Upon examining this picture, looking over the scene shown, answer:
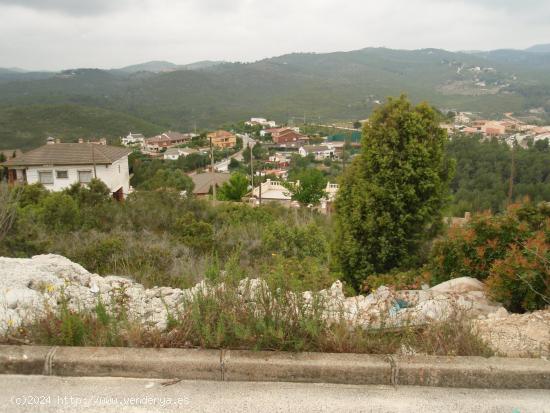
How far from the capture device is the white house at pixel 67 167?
28609mm

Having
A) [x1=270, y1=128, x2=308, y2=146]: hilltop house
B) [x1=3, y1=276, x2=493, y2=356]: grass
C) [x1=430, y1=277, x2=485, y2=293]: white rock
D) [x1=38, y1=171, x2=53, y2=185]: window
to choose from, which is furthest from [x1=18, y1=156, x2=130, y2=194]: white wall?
[x1=270, y1=128, x2=308, y2=146]: hilltop house

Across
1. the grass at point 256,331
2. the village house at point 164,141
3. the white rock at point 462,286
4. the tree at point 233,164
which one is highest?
the grass at point 256,331

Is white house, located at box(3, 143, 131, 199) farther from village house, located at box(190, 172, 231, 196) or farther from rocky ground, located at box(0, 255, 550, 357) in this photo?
rocky ground, located at box(0, 255, 550, 357)

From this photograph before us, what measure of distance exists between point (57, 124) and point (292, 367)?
76.6 metres

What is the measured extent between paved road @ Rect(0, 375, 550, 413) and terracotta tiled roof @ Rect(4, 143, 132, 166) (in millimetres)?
27437

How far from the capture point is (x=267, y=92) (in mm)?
139000

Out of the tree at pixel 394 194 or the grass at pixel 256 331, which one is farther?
the tree at pixel 394 194

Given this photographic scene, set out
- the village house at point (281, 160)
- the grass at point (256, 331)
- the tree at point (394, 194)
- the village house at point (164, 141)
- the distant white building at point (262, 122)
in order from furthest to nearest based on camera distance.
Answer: the distant white building at point (262, 122), the village house at point (164, 141), the village house at point (281, 160), the tree at point (394, 194), the grass at point (256, 331)

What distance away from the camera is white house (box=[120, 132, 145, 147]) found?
238ft

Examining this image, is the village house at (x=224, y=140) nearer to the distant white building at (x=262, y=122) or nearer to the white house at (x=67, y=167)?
the distant white building at (x=262, y=122)

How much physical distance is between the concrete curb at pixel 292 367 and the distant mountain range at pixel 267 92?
74.7 meters

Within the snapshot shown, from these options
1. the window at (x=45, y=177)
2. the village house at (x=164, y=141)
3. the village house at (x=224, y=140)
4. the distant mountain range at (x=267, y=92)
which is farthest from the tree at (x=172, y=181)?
the village house at (x=224, y=140)

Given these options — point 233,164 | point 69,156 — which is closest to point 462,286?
point 69,156

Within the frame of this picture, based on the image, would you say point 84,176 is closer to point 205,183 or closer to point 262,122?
point 205,183
